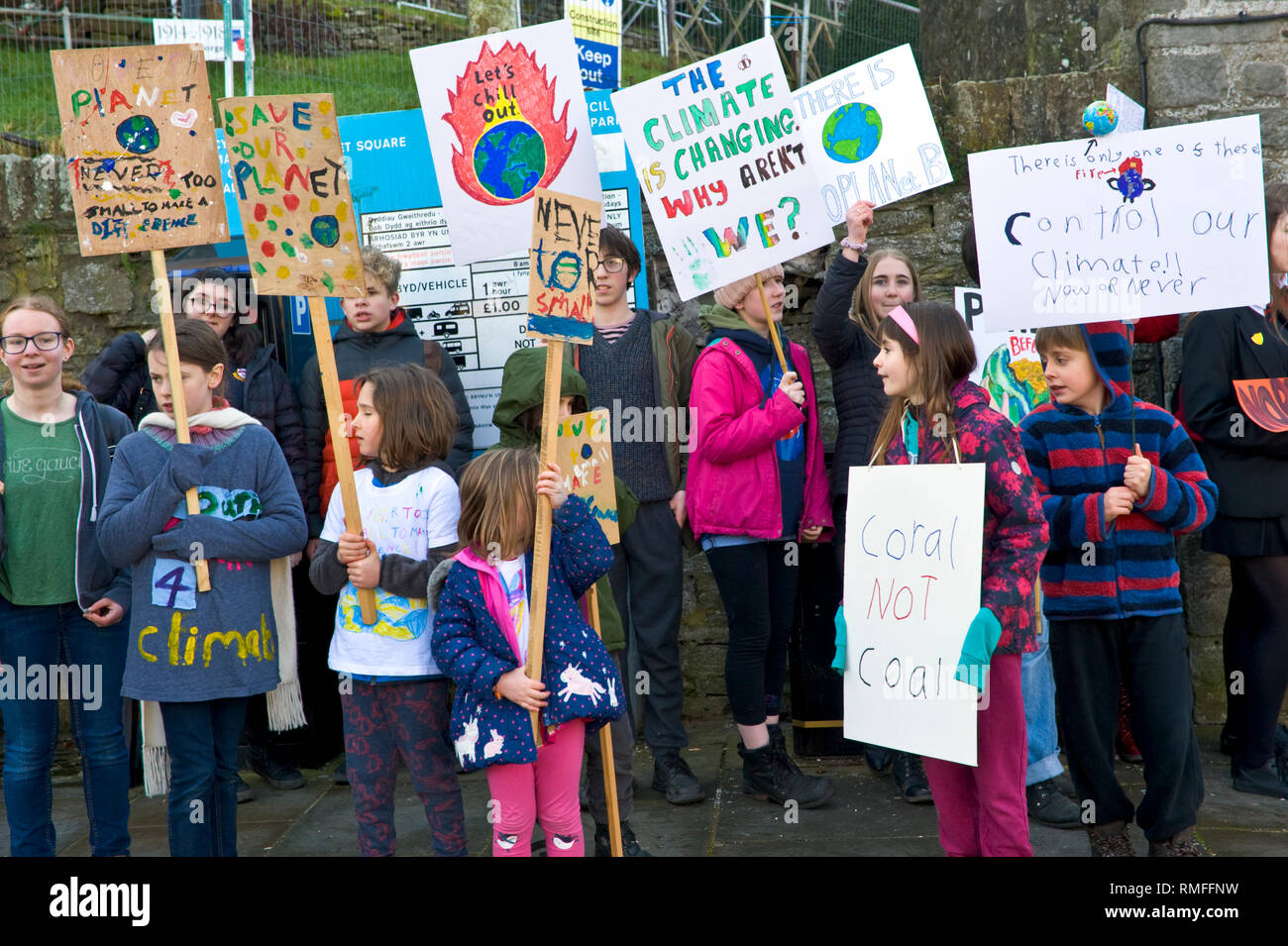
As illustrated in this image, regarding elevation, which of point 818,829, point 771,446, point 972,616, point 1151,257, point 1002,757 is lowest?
point 818,829

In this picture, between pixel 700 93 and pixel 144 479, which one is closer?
pixel 144 479

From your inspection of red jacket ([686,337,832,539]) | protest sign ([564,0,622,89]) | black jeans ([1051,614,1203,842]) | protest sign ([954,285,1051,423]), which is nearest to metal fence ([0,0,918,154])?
protest sign ([564,0,622,89])

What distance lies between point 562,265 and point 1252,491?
287cm

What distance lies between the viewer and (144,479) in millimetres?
3848

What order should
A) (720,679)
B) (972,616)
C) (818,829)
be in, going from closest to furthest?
(972,616), (818,829), (720,679)

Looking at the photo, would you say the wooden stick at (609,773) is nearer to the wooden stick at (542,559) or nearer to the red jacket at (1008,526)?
the wooden stick at (542,559)

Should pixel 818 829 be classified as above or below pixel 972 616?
below

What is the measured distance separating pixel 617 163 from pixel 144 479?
271 cm

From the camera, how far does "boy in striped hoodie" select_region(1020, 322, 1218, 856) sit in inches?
144

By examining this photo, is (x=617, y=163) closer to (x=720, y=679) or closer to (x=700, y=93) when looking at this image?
(x=700, y=93)

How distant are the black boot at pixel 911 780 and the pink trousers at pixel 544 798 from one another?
1.64m

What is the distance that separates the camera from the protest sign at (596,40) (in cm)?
603
